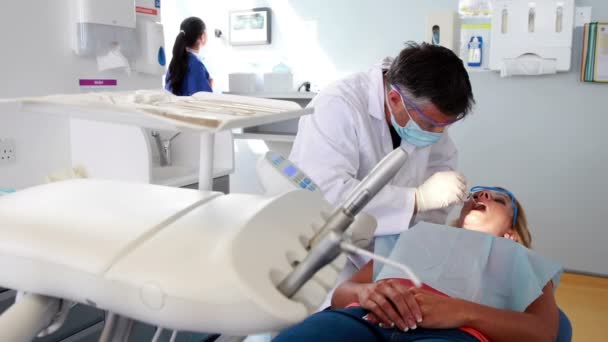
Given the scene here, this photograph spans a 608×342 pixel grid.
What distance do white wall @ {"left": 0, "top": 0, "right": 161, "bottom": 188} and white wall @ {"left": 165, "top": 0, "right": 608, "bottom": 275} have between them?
216 centimetres

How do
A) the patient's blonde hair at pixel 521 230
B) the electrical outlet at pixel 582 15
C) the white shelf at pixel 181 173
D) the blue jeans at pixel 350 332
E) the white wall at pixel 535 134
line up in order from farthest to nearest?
the white wall at pixel 535 134 → the electrical outlet at pixel 582 15 → the white shelf at pixel 181 173 → the patient's blonde hair at pixel 521 230 → the blue jeans at pixel 350 332

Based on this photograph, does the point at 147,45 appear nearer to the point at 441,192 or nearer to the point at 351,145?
the point at 351,145

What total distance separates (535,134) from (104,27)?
266 cm

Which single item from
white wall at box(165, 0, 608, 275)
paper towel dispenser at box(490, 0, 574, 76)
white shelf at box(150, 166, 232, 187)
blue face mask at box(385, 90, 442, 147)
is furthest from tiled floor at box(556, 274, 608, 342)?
white shelf at box(150, 166, 232, 187)

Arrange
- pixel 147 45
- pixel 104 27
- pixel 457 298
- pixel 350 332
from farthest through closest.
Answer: pixel 147 45
pixel 104 27
pixel 457 298
pixel 350 332

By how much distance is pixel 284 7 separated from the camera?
4.25m

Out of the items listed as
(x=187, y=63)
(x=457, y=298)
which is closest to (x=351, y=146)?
(x=457, y=298)

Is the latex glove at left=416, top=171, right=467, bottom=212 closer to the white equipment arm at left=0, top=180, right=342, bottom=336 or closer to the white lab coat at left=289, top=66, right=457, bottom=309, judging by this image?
the white lab coat at left=289, top=66, right=457, bottom=309

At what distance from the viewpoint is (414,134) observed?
5.90 ft

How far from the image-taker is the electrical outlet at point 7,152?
2045mm

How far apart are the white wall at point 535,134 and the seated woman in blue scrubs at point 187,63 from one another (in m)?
0.99

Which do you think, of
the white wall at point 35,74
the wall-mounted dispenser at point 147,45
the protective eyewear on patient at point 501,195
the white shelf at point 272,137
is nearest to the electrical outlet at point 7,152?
the white wall at point 35,74

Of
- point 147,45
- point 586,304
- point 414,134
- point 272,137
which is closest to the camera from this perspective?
point 414,134

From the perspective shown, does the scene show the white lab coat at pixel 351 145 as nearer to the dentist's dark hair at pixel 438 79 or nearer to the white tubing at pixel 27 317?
the dentist's dark hair at pixel 438 79
